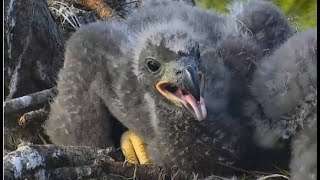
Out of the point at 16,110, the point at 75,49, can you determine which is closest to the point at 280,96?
the point at 75,49

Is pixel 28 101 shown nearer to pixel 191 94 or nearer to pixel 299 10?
pixel 191 94

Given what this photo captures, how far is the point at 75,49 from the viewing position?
2879 millimetres

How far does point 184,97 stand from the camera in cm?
235

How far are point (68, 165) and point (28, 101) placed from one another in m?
0.58

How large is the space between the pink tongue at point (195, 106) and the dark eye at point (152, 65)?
0.17m

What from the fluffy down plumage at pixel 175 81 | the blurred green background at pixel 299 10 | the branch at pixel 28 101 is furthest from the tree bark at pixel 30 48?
the blurred green background at pixel 299 10

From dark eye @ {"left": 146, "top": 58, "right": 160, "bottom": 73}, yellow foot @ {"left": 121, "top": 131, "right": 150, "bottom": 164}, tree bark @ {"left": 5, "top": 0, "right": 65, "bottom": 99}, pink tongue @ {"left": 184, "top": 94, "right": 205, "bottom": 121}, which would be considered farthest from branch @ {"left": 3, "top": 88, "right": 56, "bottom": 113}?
pink tongue @ {"left": 184, "top": 94, "right": 205, "bottom": 121}

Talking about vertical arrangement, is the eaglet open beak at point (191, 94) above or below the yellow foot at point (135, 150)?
above

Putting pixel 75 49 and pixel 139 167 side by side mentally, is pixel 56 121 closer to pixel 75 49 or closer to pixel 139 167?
pixel 75 49

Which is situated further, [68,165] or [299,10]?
[299,10]

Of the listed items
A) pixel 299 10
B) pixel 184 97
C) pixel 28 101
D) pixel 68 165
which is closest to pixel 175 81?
pixel 184 97

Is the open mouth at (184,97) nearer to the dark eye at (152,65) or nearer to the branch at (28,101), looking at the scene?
the dark eye at (152,65)

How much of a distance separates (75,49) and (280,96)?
856mm

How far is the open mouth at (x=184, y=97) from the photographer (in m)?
2.26
